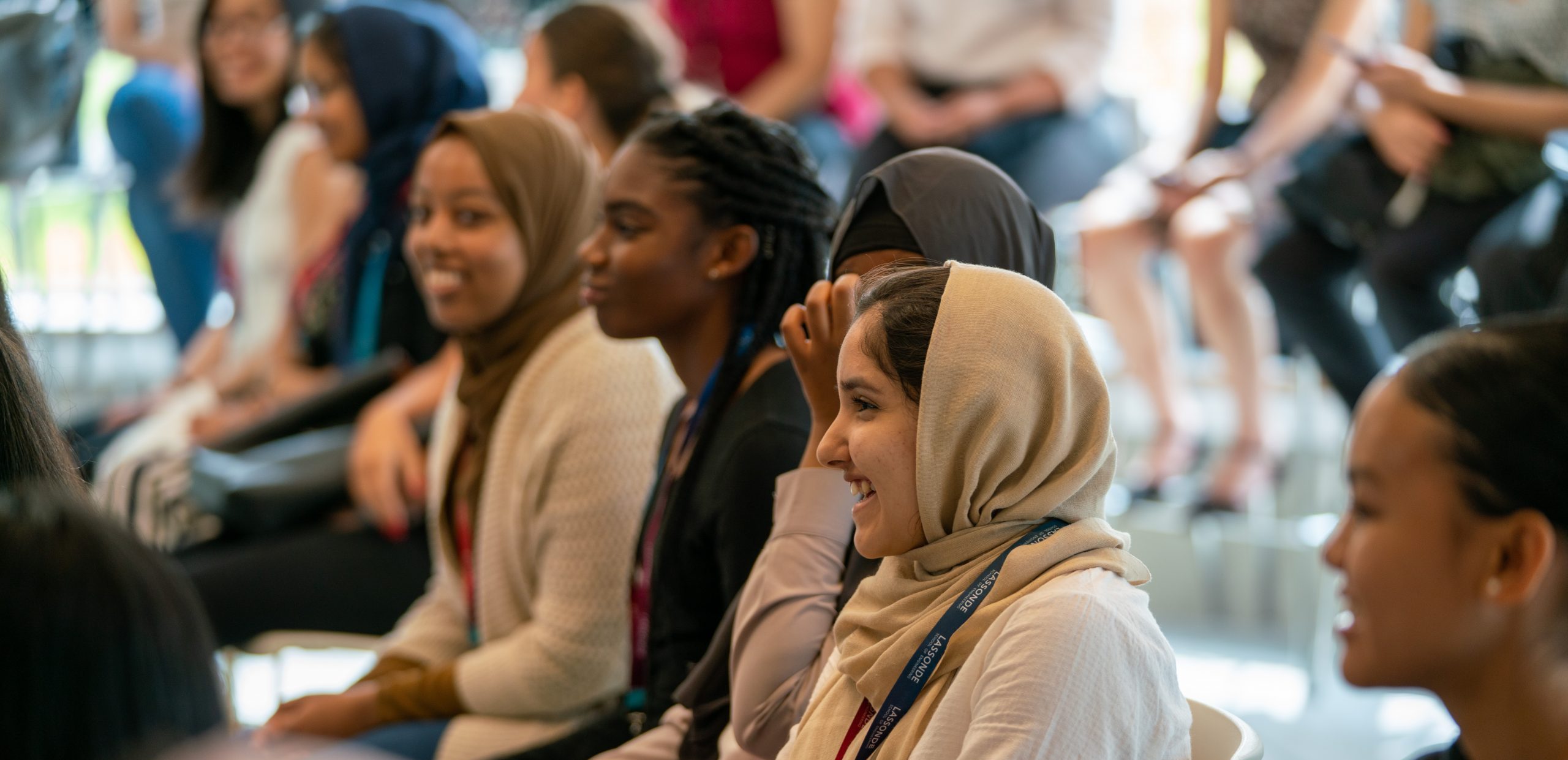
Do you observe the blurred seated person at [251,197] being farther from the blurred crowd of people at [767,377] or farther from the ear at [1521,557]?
the ear at [1521,557]

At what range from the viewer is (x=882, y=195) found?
171cm

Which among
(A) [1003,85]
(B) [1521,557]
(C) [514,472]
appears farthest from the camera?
(A) [1003,85]

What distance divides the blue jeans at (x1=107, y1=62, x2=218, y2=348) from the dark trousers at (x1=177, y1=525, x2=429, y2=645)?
2.16 meters

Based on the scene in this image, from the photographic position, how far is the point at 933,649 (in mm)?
1250

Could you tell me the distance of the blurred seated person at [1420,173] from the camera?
110 inches

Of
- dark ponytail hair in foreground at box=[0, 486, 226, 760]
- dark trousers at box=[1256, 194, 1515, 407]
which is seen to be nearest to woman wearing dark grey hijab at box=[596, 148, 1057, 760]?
dark ponytail hair in foreground at box=[0, 486, 226, 760]

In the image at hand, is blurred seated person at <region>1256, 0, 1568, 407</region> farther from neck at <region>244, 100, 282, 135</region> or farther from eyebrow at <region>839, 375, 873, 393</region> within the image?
neck at <region>244, 100, 282, 135</region>

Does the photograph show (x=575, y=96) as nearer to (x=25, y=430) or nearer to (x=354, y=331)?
(x=354, y=331)

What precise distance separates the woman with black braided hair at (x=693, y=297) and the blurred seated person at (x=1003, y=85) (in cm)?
157

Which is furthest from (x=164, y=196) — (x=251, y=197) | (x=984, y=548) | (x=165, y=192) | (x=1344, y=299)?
(x=984, y=548)

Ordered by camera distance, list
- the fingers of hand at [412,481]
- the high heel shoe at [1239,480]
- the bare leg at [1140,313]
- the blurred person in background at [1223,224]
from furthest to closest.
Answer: the bare leg at [1140,313], the high heel shoe at [1239,480], the blurred person in background at [1223,224], the fingers of hand at [412,481]

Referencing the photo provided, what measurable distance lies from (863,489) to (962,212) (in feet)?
1.44

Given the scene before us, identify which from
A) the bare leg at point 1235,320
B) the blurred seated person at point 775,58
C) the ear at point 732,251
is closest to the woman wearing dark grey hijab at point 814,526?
the ear at point 732,251

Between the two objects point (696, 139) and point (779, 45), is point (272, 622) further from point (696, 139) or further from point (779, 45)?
point (779, 45)
